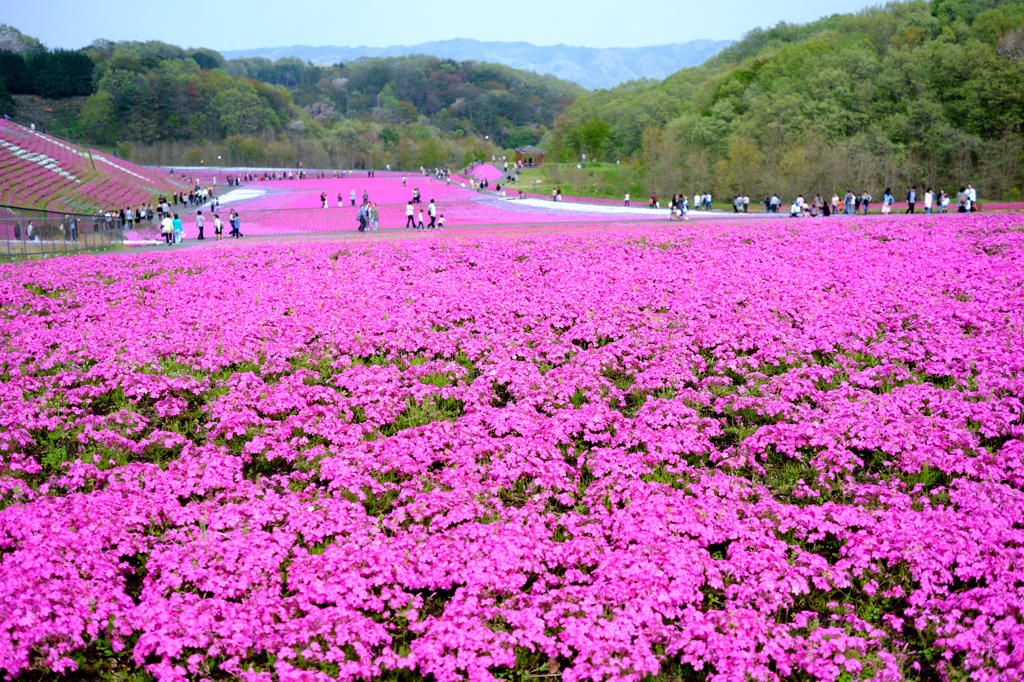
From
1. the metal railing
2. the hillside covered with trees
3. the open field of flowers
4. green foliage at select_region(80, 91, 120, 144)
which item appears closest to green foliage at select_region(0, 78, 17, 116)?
the hillside covered with trees

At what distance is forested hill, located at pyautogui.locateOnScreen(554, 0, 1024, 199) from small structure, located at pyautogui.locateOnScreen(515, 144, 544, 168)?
131ft

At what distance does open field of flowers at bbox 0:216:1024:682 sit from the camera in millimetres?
5887

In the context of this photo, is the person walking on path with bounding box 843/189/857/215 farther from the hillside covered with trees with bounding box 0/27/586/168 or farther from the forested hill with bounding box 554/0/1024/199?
the hillside covered with trees with bounding box 0/27/586/168

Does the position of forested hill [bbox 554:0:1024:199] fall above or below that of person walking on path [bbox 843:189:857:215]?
above

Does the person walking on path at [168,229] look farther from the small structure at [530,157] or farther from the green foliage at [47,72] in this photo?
the green foliage at [47,72]

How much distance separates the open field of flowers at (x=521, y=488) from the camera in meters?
5.89

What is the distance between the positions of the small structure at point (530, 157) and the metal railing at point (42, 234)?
111 meters

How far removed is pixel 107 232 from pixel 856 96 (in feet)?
254

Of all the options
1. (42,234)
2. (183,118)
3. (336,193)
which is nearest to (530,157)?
(336,193)

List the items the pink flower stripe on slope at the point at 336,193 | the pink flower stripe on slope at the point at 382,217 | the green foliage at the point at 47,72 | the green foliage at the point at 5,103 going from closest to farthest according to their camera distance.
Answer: the pink flower stripe on slope at the point at 382,217 → the pink flower stripe on slope at the point at 336,193 → the green foliage at the point at 5,103 → the green foliage at the point at 47,72

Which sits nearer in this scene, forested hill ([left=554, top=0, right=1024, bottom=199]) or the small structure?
forested hill ([left=554, top=0, right=1024, bottom=199])

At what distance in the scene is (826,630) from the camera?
19.5ft

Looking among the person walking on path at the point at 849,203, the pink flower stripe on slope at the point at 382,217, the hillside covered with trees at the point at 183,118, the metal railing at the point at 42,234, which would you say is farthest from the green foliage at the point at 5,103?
the person walking on path at the point at 849,203

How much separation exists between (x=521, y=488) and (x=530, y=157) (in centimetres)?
14166
